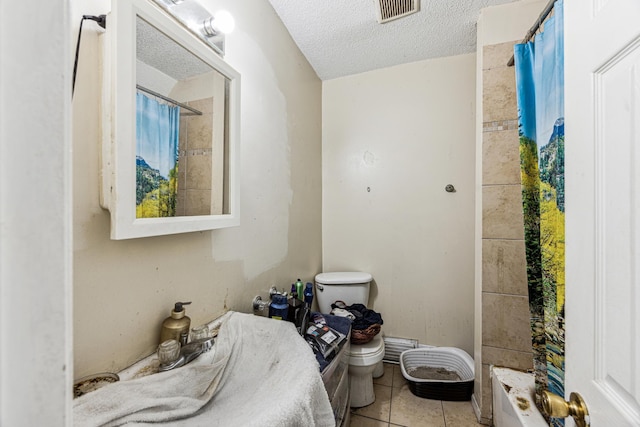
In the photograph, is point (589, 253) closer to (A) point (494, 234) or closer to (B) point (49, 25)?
(B) point (49, 25)

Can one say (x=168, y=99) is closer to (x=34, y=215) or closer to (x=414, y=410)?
(x=34, y=215)

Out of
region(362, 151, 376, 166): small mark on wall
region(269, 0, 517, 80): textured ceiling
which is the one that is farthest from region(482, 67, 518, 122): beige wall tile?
region(362, 151, 376, 166): small mark on wall

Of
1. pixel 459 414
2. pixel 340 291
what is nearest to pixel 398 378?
pixel 459 414

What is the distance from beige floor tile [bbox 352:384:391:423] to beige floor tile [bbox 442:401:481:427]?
0.33 m

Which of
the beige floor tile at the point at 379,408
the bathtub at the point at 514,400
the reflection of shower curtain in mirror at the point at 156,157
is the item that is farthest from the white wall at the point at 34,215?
the beige floor tile at the point at 379,408

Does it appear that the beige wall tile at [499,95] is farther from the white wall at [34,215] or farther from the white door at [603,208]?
the white wall at [34,215]

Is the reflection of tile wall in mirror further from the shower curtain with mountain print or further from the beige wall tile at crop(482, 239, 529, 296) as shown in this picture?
the beige wall tile at crop(482, 239, 529, 296)

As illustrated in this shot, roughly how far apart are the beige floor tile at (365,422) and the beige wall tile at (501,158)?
147 centimetres

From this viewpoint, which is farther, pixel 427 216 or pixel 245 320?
pixel 427 216

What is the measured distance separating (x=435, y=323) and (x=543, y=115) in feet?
5.01

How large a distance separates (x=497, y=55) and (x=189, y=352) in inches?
80.2

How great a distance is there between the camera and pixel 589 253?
487 millimetres

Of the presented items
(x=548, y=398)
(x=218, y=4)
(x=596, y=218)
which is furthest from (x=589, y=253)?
(x=218, y=4)

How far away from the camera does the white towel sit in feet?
1.83
